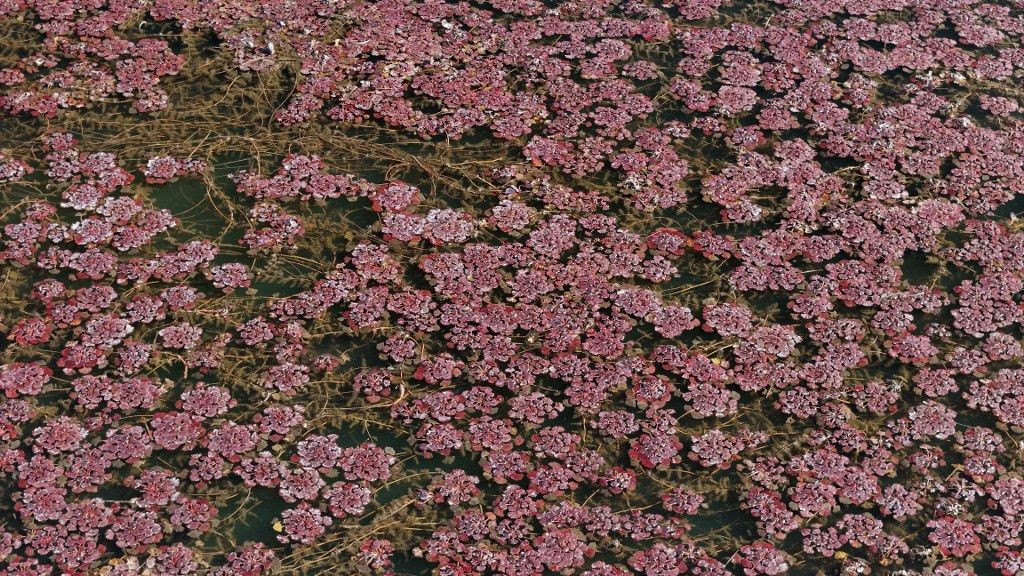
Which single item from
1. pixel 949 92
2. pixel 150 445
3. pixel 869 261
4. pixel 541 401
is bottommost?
pixel 150 445

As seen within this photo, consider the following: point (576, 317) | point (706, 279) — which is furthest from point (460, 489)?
point (706, 279)

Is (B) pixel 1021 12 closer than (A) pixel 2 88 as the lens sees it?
No

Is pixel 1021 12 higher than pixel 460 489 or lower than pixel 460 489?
higher

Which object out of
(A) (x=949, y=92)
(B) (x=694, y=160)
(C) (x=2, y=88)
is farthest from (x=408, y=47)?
(A) (x=949, y=92)

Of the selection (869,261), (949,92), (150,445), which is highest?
(949,92)

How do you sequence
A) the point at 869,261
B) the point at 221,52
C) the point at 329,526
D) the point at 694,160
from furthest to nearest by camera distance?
the point at 221,52, the point at 694,160, the point at 869,261, the point at 329,526

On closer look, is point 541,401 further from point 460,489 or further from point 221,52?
point 221,52

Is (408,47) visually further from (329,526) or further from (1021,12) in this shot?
(1021,12)

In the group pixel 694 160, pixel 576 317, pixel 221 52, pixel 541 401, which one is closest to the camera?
pixel 541 401

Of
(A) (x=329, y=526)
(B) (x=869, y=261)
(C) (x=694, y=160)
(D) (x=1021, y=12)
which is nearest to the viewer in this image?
(A) (x=329, y=526)
